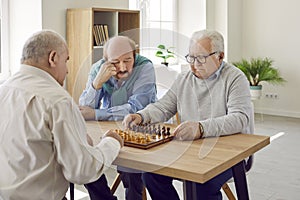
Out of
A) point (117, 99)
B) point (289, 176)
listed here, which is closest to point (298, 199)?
point (289, 176)

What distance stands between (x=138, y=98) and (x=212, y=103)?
41 centimetres

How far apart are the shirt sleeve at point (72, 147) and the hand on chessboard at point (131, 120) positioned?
0.60 meters

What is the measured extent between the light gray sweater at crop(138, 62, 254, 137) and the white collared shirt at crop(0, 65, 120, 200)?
67 cm

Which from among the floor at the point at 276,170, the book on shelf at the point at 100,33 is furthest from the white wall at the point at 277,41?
the book on shelf at the point at 100,33

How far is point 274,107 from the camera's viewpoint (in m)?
6.31

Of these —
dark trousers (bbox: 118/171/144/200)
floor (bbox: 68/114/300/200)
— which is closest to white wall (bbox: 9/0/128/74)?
floor (bbox: 68/114/300/200)

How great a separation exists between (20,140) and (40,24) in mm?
2363

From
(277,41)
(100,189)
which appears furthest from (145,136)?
(277,41)

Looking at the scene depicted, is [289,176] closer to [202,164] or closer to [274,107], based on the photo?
[202,164]

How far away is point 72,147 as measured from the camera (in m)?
1.43

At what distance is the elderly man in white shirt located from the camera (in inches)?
56.6

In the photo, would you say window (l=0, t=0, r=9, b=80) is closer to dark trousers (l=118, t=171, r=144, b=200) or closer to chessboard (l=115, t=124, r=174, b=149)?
dark trousers (l=118, t=171, r=144, b=200)

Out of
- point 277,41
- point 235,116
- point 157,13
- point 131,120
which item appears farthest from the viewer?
→ point 277,41

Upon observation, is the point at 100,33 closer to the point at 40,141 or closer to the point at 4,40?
the point at 4,40
